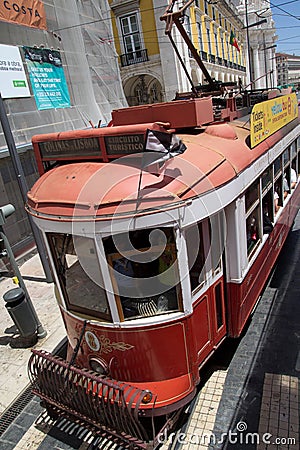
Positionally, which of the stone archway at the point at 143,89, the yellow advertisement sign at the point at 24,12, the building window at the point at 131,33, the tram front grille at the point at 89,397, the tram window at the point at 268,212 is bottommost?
the tram front grille at the point at 89,397

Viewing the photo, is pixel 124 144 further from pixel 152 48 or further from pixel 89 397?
pixel 152 48

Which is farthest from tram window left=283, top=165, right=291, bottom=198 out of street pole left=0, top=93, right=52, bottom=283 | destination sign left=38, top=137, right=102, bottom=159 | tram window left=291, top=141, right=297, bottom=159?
street pole left=0, top=93, right=52, bottom=283

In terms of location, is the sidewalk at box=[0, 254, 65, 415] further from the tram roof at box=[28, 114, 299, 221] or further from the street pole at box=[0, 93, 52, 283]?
the tram roof at box=[28, 114, 299, 221]

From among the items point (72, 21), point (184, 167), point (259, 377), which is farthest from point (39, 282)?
point (72, 21)

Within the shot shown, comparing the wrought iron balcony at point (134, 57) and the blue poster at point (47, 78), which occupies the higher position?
the wrought iron balcony at point (134, 57)

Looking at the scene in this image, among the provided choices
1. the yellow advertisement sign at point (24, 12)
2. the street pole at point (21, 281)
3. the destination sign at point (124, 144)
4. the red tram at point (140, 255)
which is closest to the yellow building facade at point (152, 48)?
the yellow advertisement sign at point (24, 12)

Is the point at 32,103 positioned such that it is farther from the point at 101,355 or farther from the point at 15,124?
the point at 101,355

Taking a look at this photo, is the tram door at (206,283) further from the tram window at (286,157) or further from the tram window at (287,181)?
the tram window at (287,181)

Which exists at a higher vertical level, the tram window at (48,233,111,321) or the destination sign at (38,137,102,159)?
the destination sign at (38,137,102,159)

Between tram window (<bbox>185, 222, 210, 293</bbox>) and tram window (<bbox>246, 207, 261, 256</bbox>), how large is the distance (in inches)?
43.3

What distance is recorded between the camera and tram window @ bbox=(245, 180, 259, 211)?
4.38m

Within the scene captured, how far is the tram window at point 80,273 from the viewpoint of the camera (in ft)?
10.8

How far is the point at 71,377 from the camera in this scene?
3.59m

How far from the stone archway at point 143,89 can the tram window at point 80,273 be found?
23.1 metres
